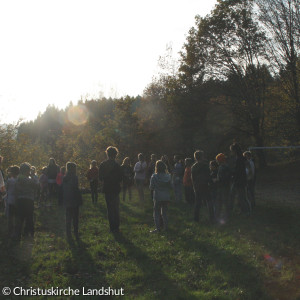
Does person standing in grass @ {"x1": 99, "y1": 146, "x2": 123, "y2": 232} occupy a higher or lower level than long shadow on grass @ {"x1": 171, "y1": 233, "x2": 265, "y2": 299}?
higher

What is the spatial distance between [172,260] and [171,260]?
2 cm

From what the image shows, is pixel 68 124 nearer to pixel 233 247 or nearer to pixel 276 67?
pixel 276 67

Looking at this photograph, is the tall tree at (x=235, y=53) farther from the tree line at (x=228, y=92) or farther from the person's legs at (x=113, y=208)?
the person's legs at (x=113, y=208)

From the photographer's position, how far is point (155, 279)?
19.5 ft

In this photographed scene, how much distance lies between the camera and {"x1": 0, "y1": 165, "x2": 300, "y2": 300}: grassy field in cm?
546

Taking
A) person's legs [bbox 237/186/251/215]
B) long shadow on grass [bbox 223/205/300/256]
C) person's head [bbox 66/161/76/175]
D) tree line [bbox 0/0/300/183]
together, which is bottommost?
long shadow on grass [bbox 223/205/300/256]

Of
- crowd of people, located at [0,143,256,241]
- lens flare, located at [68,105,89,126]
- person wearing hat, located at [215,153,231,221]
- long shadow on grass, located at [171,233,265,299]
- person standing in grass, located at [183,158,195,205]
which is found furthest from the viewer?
lens flare, located at [68,105,89,126]

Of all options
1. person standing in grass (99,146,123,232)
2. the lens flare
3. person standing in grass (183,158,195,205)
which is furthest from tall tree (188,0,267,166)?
the lens flare

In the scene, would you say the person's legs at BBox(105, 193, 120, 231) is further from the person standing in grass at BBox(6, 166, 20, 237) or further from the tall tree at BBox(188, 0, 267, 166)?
the tall tree at BBox(188, 0, 267, 166)

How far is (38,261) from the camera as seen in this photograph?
727cm

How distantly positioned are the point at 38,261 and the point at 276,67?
23869mm

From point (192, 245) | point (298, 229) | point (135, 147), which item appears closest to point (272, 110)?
point (135, 147)

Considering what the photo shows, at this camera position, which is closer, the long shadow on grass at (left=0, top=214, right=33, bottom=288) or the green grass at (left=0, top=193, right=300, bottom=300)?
the green grass at (left=0, top=193, right=300, bottom=300)

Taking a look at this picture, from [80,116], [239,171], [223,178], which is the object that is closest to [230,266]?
[239,171]
